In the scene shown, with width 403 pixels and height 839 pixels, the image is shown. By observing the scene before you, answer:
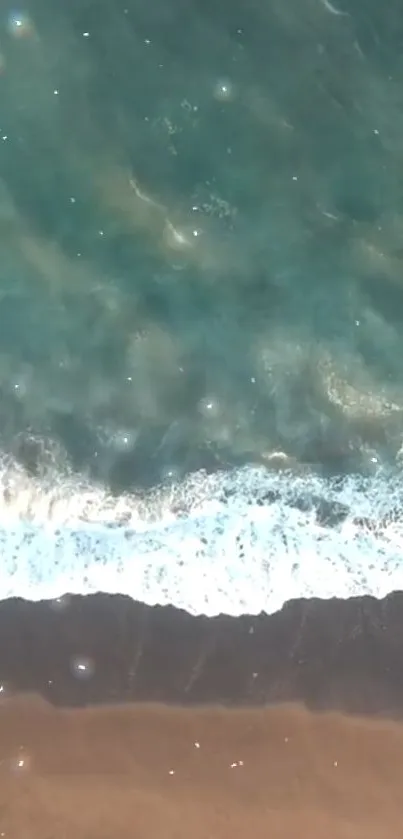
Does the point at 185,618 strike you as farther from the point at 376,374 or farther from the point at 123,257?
the point at 123,257

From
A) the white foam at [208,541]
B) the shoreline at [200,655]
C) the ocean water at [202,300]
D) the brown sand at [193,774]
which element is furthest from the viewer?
the ocean water at [202,300]

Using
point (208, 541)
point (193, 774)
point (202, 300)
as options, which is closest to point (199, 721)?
point (193, 774)

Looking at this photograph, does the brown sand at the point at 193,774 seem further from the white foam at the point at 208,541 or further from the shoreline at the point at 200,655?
the white foam at the point at 208,541

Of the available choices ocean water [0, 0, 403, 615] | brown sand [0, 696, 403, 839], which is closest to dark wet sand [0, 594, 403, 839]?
brown sand [0, 696, 403, 839]

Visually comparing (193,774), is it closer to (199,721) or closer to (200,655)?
(199,721)

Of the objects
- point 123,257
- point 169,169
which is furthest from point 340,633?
point 169,169

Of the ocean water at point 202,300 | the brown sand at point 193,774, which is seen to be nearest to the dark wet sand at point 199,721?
the brown sand at point 193,774

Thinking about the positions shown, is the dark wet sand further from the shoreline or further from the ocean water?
the ocean water
